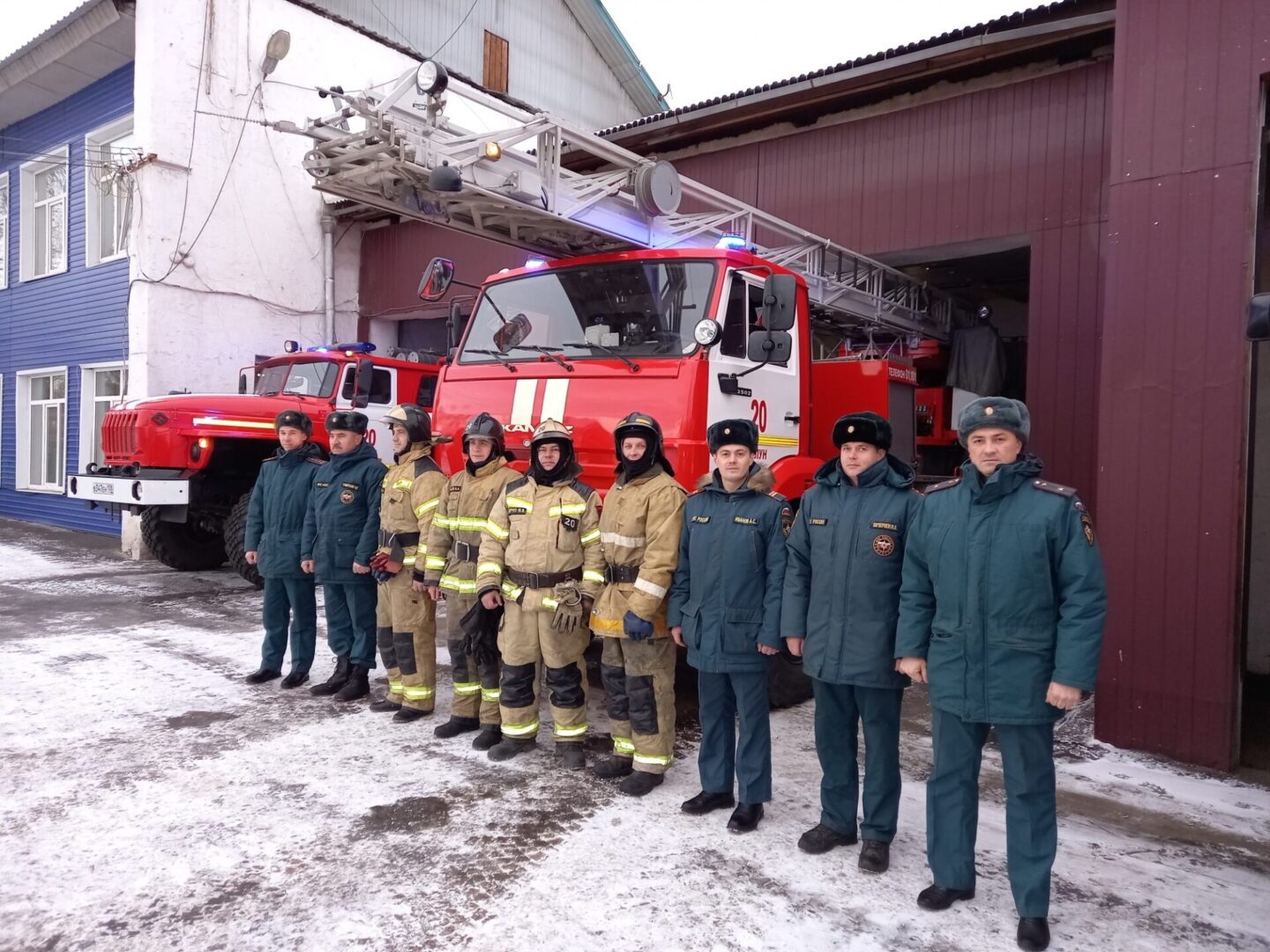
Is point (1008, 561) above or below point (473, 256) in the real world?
below

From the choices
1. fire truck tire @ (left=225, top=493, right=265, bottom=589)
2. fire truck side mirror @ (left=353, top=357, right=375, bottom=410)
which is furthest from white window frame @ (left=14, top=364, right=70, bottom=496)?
fire truck side mirror @ (left=353, top=357, right=375, bottom=410)

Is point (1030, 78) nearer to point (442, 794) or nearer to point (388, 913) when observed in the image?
point (442, 794)

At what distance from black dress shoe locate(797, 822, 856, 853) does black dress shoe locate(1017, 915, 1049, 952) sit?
28.4 inches

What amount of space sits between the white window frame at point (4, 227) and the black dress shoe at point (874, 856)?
17.5 meters

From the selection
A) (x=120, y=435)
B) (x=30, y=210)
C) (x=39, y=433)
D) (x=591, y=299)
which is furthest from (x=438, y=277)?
(x=30, y=210)

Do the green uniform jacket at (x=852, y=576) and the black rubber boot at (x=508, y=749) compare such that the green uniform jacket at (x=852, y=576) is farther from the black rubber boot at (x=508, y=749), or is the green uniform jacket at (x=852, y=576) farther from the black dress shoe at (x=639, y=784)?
the black rubber boot at (x=508, y=749)

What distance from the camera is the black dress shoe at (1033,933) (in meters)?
2.67

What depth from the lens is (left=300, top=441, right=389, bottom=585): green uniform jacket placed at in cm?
504

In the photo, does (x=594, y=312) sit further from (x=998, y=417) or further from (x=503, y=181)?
(x=998, y=417)

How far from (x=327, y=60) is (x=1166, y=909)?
14.1m

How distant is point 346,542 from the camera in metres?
5.05

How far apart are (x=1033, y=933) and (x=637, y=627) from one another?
176cm

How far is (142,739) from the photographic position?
4.38 metres

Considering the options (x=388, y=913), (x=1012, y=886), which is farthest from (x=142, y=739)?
(x=1012, y=886)
